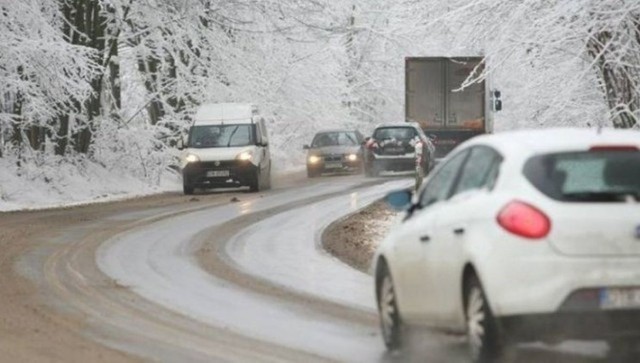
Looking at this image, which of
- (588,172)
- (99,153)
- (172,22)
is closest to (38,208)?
(99,153)

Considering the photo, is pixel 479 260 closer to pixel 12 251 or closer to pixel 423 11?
pixel 12 251

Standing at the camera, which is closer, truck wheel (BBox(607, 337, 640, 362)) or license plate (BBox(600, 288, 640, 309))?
license plate (BBox(600, 288, 640, 309))

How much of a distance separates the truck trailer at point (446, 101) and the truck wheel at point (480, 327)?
107 feet

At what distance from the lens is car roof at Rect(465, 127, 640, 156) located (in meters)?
8.55

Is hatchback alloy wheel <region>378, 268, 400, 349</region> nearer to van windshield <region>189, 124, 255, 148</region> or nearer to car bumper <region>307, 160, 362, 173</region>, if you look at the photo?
van windshield <region>189, 124, 255, 148</region>

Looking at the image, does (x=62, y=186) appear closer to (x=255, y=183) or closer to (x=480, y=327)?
(x=255, y=183)

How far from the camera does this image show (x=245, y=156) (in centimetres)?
3512

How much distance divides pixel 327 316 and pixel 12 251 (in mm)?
7838

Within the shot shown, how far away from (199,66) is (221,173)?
29.8ft

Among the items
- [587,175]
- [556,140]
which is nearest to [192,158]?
[556,140]

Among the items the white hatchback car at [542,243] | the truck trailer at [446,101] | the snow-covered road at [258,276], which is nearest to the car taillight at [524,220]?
the white hatchback car at [542,243]

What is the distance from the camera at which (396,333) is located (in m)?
10.0

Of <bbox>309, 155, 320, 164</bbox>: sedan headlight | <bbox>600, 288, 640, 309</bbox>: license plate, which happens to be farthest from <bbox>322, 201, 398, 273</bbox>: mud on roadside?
<bbox>309, 155, 320, 164</bbox>: sedan headlight

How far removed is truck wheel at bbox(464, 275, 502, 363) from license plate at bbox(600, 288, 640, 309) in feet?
2.09
